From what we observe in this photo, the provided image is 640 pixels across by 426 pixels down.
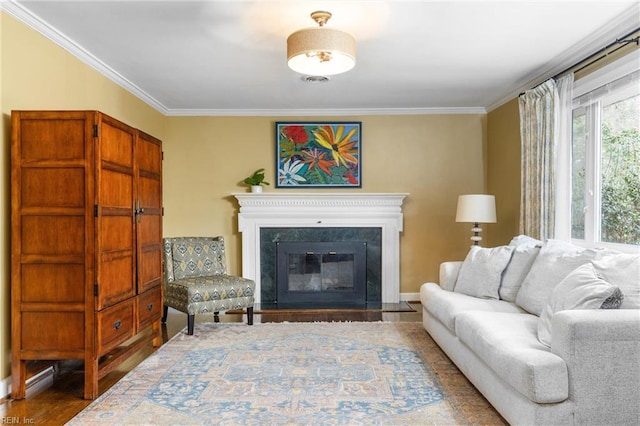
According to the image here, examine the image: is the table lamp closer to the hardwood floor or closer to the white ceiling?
the white ceiling

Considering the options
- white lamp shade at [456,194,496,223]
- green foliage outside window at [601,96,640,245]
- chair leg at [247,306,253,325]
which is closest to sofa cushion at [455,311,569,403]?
green foliage outside window at [601,96,640,245]

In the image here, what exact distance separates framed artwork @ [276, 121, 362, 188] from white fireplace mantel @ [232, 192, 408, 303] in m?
0.24

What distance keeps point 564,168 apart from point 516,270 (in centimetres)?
107

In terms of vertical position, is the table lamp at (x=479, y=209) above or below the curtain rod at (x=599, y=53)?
below

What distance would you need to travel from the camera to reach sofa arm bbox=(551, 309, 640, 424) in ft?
6.75

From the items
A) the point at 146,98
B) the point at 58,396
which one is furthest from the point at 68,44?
the point at 58,396

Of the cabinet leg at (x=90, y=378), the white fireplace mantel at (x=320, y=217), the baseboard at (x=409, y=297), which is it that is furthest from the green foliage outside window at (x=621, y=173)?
the cabinet leg at (x=90, y=378)

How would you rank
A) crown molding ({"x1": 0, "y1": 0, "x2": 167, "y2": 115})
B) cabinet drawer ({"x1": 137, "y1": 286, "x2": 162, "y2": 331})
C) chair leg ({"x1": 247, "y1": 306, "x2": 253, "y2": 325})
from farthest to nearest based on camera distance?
chair leg ({"x1": 247, "y1": 306, "x2": 253, "y2": 325}), cabinet drawer ({"x1": 137, "y1": 286, "x2": 162, "y2": 331}), crown molding ({"x1": 0, "y1": 0, "x2": 167, "y2": 115})

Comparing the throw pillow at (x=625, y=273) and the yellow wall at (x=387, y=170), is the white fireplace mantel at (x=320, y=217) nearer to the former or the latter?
the yellow wall at (x=387, y=170)

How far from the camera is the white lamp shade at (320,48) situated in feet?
9.16

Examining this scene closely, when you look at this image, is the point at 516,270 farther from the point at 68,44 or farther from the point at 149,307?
the point at 68,44

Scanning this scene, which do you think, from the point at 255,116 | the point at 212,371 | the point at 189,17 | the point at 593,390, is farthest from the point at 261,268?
the point at 593,390

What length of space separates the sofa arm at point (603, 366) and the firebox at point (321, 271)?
3.58m

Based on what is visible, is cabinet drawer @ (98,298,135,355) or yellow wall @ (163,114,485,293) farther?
yellow wall @ (163,114,485,293)
